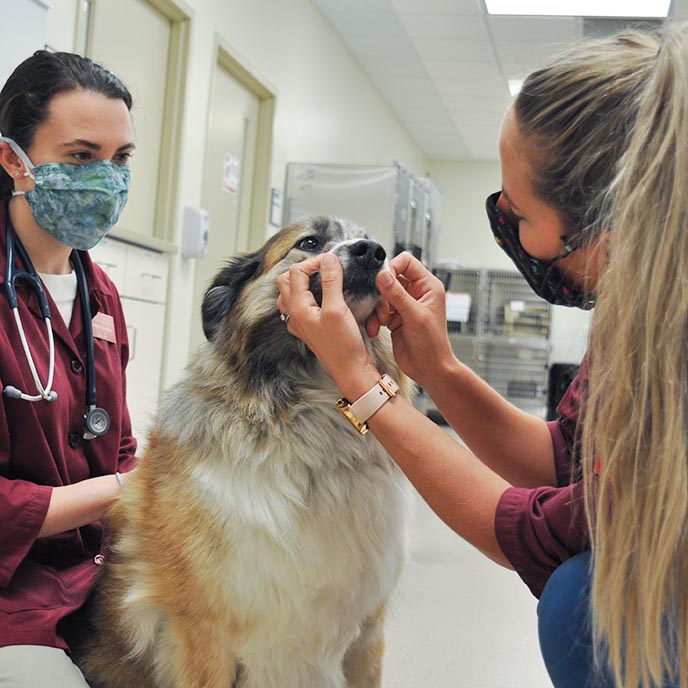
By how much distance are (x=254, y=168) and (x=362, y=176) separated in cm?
81

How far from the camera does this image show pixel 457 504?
1232 mm

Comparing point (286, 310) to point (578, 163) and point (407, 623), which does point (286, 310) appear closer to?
point (578, 163)

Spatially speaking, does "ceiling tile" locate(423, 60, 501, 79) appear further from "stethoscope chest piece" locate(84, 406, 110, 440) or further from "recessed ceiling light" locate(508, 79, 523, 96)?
"stethoscope chest piece" locate(84, 406, 110, 440)

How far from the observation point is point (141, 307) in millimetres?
4137

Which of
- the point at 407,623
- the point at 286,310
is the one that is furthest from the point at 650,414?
the point at 407,623

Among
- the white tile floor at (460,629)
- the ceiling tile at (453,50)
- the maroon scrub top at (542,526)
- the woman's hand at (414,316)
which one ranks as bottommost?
the white tile floor at (460,629)

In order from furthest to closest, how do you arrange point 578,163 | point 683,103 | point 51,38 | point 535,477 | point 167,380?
point 167,380
point 51,38
point 535,477
point 578,163
point 683,103

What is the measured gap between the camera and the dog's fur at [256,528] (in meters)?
1.48

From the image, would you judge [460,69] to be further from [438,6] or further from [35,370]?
[35,370]

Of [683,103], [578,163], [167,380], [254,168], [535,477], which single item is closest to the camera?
[683,103]

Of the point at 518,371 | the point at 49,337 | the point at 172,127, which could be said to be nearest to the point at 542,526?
the point at 49,337

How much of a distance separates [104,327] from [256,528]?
24.4 inches

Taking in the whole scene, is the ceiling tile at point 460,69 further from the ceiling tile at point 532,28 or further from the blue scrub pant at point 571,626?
the blue scrub pant at point 571,626

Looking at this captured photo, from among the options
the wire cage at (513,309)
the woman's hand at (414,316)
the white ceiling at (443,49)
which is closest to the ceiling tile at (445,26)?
the white ceiling at (443,49)
